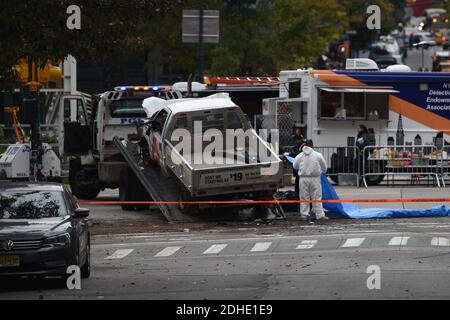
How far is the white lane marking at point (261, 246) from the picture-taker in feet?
65.9

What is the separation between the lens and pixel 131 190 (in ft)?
89.1

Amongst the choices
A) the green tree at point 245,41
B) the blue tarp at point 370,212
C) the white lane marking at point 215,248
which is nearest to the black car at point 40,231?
the white lane marking at point 215,248

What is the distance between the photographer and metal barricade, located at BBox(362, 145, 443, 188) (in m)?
32.2

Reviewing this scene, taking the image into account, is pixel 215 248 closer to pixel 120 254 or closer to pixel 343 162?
pixel 120 254

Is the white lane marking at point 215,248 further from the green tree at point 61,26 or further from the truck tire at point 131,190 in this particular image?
the truck tire at point 131,190

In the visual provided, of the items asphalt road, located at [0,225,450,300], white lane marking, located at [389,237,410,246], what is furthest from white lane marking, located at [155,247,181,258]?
white lane marking, located at [389,237,410,246]

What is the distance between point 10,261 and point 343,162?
1878 cm

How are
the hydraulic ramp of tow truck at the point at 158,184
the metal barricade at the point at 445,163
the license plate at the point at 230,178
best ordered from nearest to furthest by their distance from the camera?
the license plate at the point at 230,178, the hydraulic ramp of tow truck at the point at 158,184, the metal barricade at the point at 445,163

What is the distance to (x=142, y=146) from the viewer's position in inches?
1062

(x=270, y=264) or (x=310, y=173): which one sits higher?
(x=310, y=173)

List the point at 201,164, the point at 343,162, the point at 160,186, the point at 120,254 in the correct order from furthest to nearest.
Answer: the point at 343,162, the point at 160,186, the point at 201,164, the point at 120,254

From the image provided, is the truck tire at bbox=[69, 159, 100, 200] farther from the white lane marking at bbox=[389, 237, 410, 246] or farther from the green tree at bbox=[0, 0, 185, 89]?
the white lane marking at bbox=[389, 237, 410, 246]

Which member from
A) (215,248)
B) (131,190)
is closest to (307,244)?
(215,248)

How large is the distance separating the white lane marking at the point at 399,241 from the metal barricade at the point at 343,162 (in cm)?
1120
